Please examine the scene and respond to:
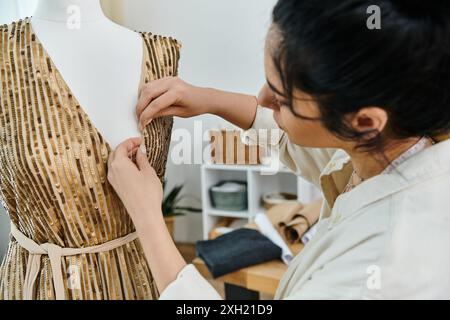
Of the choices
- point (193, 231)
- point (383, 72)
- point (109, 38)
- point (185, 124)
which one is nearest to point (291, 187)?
point (193, 231)

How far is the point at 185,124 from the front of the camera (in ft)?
4.50

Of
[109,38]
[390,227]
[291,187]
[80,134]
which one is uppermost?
[109,38]

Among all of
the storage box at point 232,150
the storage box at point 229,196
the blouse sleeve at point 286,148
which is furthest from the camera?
the storage box at point 229,196

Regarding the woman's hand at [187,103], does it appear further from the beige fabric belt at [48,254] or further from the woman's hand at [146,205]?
the beige fabric belt at [48,254]

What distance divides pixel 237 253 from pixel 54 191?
92cm

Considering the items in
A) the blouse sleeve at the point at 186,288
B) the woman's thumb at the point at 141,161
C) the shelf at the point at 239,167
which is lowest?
the shelf at the point at 239,167

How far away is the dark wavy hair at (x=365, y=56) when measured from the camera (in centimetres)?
50

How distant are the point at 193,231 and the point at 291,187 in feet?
Answer: 1.74

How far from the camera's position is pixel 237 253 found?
1518 mm

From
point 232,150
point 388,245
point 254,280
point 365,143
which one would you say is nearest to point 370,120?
point 365,143

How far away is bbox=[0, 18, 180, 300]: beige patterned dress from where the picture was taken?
26.9 inches

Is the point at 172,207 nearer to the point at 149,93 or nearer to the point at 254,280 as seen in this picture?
the point at 254,280

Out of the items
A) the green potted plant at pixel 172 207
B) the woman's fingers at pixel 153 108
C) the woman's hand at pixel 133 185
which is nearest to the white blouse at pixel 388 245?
the woman's hand at pixel 133 185
